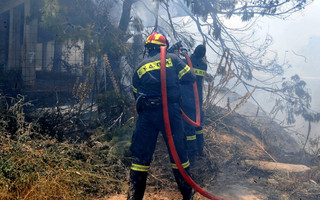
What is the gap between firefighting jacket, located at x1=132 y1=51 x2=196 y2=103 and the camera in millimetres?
3291

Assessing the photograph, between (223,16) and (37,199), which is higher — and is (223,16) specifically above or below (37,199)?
above

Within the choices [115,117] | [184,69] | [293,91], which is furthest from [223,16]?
[184,69]

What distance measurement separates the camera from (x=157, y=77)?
3.29 meters

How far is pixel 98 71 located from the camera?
6449mm

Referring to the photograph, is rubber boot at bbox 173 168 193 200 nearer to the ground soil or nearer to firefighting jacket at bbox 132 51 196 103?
the ground soil

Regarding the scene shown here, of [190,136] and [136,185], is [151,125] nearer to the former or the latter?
[136,185]

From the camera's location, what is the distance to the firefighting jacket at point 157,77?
10.8ft

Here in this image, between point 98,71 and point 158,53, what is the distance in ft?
10.8

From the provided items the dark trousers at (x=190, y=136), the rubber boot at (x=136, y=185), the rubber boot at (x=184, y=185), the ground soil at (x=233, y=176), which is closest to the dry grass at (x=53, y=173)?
the ground soil at (x=233, y=176)

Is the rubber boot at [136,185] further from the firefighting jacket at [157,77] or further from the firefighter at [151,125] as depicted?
the firefighting jacket at [157,77]

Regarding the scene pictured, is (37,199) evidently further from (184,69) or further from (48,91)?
(48,91)

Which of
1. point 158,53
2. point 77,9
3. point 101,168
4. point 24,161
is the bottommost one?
point 101,168

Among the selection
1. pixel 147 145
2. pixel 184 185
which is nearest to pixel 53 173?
pixel 147 145

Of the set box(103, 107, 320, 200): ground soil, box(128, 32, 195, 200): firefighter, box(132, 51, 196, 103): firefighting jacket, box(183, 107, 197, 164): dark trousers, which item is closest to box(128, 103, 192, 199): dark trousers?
box(128, 32, 195, 200): firefighter
